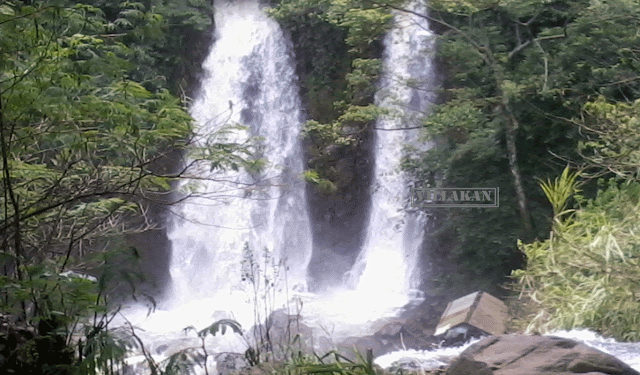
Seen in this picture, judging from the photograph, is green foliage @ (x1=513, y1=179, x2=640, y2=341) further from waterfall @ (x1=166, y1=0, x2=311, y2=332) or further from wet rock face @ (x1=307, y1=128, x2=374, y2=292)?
waterfall @ (x1=166, y1=0, x2=311, y2=332)

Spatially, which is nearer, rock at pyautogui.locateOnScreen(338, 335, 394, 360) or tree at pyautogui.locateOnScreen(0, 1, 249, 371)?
tree at pyautogui.locateOnScreen(0, 1, 249, 371)

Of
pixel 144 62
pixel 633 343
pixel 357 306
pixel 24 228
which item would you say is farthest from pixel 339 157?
pixel 24 228

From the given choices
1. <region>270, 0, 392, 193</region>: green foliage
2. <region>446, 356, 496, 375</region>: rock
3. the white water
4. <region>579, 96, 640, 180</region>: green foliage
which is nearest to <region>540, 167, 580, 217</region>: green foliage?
<region>579, 96, 640, 180</region>: green foliage

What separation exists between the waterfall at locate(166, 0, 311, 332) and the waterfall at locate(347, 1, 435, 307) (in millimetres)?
613

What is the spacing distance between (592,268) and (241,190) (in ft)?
8.42

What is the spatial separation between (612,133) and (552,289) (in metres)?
0.95

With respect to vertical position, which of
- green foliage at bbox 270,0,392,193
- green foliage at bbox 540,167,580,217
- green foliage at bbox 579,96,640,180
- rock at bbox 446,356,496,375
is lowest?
rock at bbox 446,356,496,375

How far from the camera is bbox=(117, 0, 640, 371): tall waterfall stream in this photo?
455 cm

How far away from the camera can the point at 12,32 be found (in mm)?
1912

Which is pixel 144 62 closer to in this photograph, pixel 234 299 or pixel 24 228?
pixel 234 299

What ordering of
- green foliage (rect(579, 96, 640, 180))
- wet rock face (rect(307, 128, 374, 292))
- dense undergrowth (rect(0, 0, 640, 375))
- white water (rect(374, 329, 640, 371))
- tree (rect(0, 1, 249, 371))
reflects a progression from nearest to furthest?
tree (rect(0, 1, 249, 371))
dense undergrowth (rect(0, 0, 640, 375))
white water (rect(374, 329, 640, 371))
green foliage (rect(579, 96, 640, 180))
wet rock face (rect(307, 128, 374, 292))

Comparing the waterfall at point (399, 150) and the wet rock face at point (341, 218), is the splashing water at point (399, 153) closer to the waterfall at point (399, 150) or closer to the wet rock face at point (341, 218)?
the waterfall at point (399, 150)

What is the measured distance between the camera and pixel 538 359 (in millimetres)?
2377

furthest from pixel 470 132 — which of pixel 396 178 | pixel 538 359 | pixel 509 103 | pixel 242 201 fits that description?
pixel 538 359
